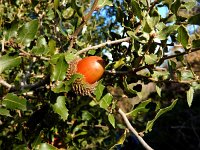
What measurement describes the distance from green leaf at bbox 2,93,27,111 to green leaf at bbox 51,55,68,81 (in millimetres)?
192

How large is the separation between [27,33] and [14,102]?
28cm

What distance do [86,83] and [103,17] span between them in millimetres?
4222

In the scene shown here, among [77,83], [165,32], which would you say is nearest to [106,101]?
[77,83]

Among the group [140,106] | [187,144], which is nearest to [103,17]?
[187,144]

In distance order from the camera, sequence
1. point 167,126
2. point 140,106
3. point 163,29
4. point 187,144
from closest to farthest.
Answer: point 163,29 → point 140,106 → point 187,144 → point 167,126

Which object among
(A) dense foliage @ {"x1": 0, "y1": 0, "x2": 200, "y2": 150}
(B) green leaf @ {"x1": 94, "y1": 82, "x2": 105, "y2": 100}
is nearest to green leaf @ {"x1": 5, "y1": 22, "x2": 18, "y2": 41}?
(A) dense foliage @ {"x1": 0, "y1": 0, "x2": 200, "y2": 150}

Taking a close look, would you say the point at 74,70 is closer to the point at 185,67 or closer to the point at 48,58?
the point at 48,58

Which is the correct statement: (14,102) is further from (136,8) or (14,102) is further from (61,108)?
(136,8)

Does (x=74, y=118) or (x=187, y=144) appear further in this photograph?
(x=187, y=144)

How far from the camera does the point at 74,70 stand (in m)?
1.36

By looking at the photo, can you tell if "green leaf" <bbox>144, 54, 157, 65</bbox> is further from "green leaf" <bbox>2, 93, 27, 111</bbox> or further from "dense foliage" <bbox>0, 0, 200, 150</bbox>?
"green leaf" <bbox>2, 93, 27, 111</bbox>

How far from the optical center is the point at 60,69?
1282mm

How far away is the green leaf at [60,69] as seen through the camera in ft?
4.17

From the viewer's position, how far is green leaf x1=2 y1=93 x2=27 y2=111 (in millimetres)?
1397
